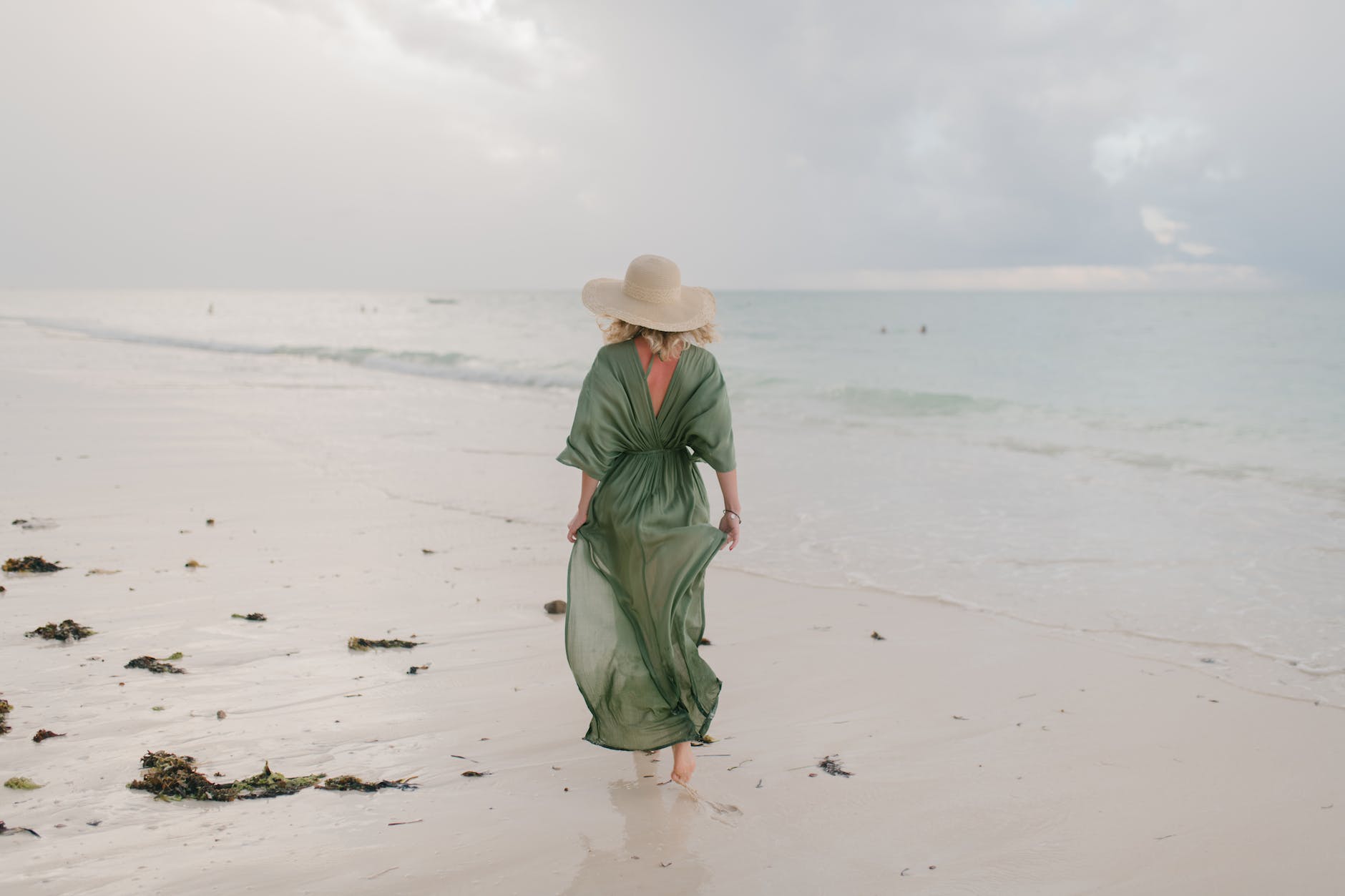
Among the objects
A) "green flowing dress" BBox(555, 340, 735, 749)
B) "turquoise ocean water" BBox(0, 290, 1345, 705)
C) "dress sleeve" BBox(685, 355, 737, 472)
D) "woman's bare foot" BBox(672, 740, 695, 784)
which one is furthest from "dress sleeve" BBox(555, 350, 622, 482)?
"turquoise ocean water" BBox(0, 290, 1345, 705)

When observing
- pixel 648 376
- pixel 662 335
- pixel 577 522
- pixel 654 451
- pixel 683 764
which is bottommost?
pixel 683 764

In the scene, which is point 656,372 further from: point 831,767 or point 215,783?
point 215,783

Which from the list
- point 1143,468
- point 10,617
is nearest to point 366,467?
point 10,617

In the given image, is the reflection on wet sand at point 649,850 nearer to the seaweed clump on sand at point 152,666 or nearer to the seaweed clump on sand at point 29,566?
the seaweed clump on sand at point 152,666

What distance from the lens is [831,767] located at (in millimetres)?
3324

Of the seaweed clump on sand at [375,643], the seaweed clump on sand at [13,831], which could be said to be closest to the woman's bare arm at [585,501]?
the seaweed clump on sand at [375,643]

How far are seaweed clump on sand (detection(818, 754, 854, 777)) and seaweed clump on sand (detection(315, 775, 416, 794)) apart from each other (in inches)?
56.1

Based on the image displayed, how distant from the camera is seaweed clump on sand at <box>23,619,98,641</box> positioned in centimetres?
395

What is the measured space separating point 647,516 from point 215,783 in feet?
5.27

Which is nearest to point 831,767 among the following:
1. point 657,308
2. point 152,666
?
point 657,308

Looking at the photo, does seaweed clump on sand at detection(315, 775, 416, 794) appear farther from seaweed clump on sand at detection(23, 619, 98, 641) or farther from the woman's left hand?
seaweed clump on sand at detection(23, 619, 98, 641)

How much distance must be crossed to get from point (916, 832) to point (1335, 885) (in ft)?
3.87

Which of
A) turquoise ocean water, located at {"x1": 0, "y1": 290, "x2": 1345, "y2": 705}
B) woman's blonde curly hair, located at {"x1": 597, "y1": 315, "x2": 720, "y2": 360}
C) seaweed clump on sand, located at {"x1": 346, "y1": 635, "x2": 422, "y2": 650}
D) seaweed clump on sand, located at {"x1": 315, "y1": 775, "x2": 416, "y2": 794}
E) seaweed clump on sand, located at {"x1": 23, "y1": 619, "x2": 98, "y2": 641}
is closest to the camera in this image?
seaweed clump on sand, located at {"x1": 315, "y1": 775, "x2": 416, "y2": 794}

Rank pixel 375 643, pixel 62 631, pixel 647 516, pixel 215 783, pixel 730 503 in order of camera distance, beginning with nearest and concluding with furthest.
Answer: pixel 215 783, pixel 647 516, pixel 730 503, pixel 62 631, pixel 375 643
